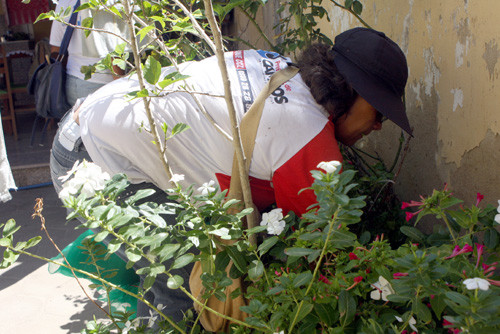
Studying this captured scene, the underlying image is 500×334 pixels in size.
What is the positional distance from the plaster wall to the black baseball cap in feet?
0.92

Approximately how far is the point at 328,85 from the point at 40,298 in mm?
2442

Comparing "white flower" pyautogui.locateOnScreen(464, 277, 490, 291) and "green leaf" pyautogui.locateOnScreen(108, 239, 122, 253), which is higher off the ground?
"white flower" pyautogui.locateOnScreen(464, 277, 490, 291)

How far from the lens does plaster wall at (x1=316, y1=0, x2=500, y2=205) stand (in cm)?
194

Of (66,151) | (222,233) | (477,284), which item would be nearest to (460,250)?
(477,284)

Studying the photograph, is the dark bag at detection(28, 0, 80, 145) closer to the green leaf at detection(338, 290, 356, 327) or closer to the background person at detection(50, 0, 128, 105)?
the background person at detection(50, 0, 128, 105)

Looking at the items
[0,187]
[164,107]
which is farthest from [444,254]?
[0,187]

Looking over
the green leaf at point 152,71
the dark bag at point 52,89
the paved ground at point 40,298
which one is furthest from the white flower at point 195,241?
the dark bag at point 52,89

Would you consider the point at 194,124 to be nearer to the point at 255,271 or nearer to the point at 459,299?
the point at 255,271

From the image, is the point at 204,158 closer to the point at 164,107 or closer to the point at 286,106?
the point at 164,107

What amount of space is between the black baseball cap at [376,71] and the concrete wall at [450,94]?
0.92ft

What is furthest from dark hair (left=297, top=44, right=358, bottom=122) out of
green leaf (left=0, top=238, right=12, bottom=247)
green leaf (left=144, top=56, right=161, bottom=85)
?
green leaf (left=0, top=238, right=12, bottom=247)

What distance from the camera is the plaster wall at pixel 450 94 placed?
6.37ft

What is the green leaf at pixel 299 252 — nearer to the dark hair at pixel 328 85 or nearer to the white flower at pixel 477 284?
the white flower at pixel 477 284

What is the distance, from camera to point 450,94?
7.21 ft
